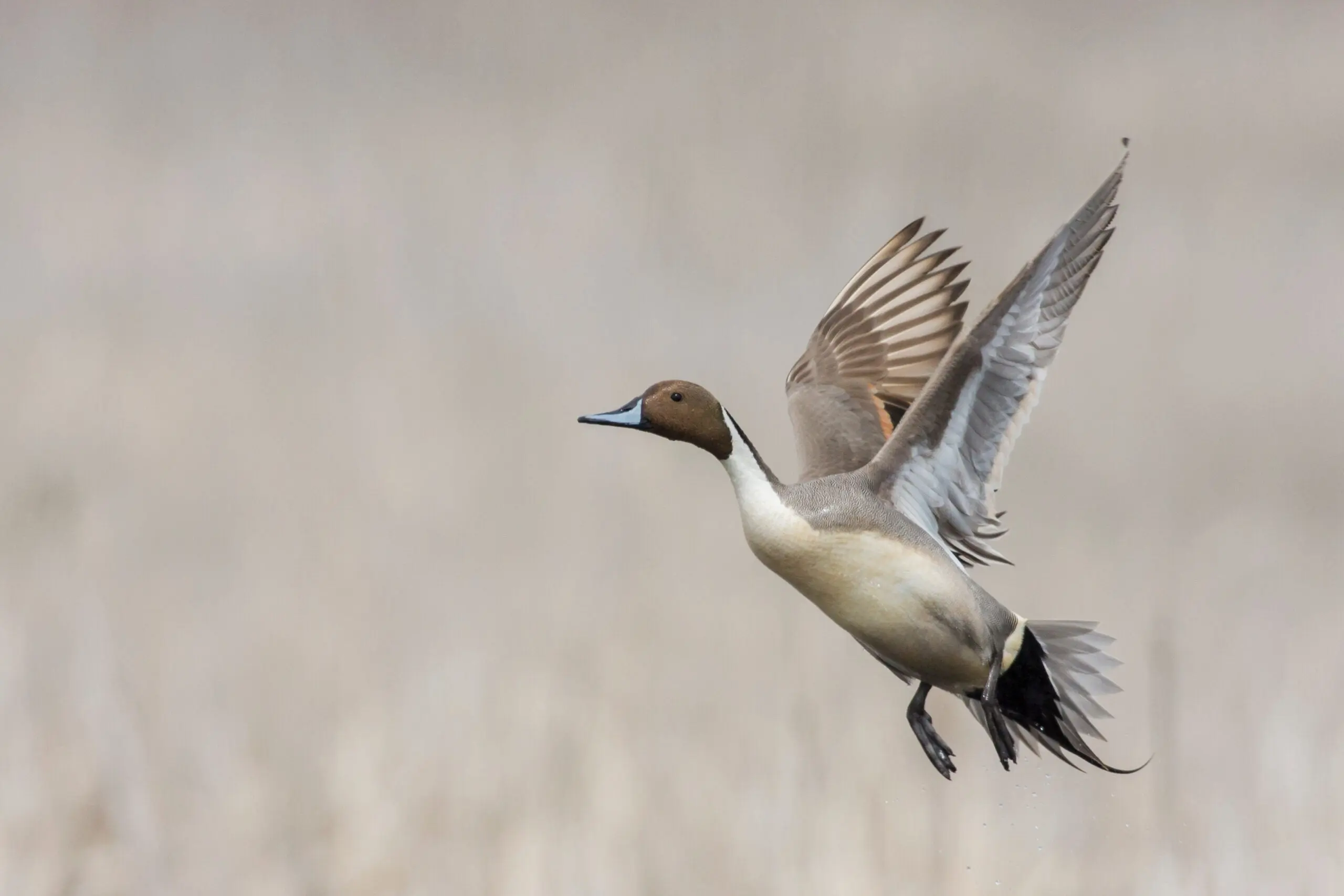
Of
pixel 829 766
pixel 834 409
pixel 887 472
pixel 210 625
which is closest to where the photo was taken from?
pixel 887 472

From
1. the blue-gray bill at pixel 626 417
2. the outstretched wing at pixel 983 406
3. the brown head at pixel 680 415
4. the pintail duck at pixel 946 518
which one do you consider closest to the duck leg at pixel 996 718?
the pintail duck at pixel 946 518

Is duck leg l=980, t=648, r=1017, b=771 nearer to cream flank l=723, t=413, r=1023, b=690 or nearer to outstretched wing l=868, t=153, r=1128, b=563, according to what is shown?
cream flank l=723, t=413, r=1023, b=690

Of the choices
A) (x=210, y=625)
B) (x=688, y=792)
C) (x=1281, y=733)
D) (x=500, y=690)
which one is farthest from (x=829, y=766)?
(x=210, y=625)

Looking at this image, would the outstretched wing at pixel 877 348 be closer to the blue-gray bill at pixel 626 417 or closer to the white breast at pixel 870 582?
the white breast at pixel 870 582

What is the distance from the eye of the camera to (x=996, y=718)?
7.50ft

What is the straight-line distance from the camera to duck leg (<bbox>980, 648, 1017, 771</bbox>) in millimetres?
2248

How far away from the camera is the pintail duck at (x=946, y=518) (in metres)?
2.13

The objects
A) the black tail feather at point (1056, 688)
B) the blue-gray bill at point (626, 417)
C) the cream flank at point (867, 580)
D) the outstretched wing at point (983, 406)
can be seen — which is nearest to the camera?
the blue-gray bill at point (626, 417)

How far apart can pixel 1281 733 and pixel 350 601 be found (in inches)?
76.5

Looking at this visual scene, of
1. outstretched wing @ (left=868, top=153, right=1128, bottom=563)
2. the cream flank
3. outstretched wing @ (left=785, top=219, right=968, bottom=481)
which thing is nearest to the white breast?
the cream flank

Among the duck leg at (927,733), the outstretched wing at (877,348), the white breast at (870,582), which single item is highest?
the outstretched wing at (877,348)

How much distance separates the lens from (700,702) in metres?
3.48

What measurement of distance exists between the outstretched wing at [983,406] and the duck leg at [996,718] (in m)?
0.19

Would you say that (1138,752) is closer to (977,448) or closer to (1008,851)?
(1008,851)
